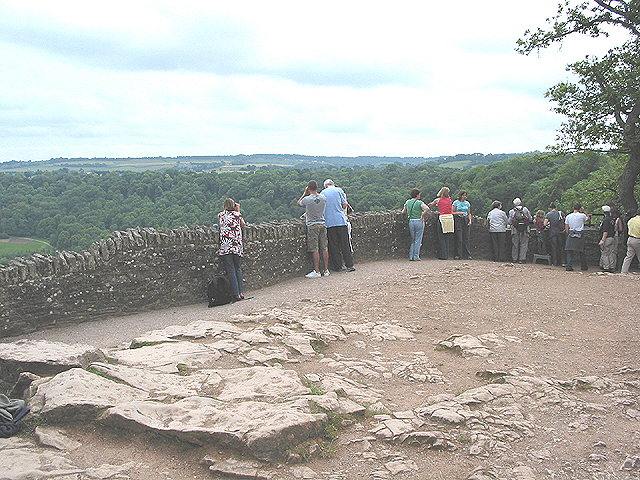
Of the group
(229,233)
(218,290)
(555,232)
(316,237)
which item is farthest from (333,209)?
(555,232)

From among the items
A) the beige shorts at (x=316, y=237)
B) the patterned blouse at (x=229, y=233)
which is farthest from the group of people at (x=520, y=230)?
the patterned blouse at (x=229, y=233)

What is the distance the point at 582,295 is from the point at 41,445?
8.64m

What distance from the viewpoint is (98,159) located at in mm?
96688

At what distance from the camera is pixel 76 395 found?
432cm

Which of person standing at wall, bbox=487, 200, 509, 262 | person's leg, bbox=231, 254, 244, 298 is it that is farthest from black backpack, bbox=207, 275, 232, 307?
person standing at wall, bbox=487, 200, 509, 262

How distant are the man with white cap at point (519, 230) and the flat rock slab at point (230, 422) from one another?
36.6ft

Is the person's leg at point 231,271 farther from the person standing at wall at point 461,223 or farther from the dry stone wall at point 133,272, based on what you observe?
the person standing at wall at point 461,223

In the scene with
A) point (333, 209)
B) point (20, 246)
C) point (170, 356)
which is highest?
point (333, 209)

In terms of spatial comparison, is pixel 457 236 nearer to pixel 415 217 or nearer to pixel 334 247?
pixel 415 217

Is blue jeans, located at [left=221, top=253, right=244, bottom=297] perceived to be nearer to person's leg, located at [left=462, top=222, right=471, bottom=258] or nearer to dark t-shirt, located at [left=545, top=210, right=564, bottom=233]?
person's leg, located at [left=462, top=222, right=471, bottom=258]

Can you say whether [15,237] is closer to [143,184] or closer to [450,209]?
[143,184]

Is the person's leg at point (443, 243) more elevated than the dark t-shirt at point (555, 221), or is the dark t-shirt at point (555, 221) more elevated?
the dark t-shirt at point (555, 221)

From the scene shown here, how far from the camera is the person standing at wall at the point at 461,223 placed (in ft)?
44.6

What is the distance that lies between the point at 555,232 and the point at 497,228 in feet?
4.79
